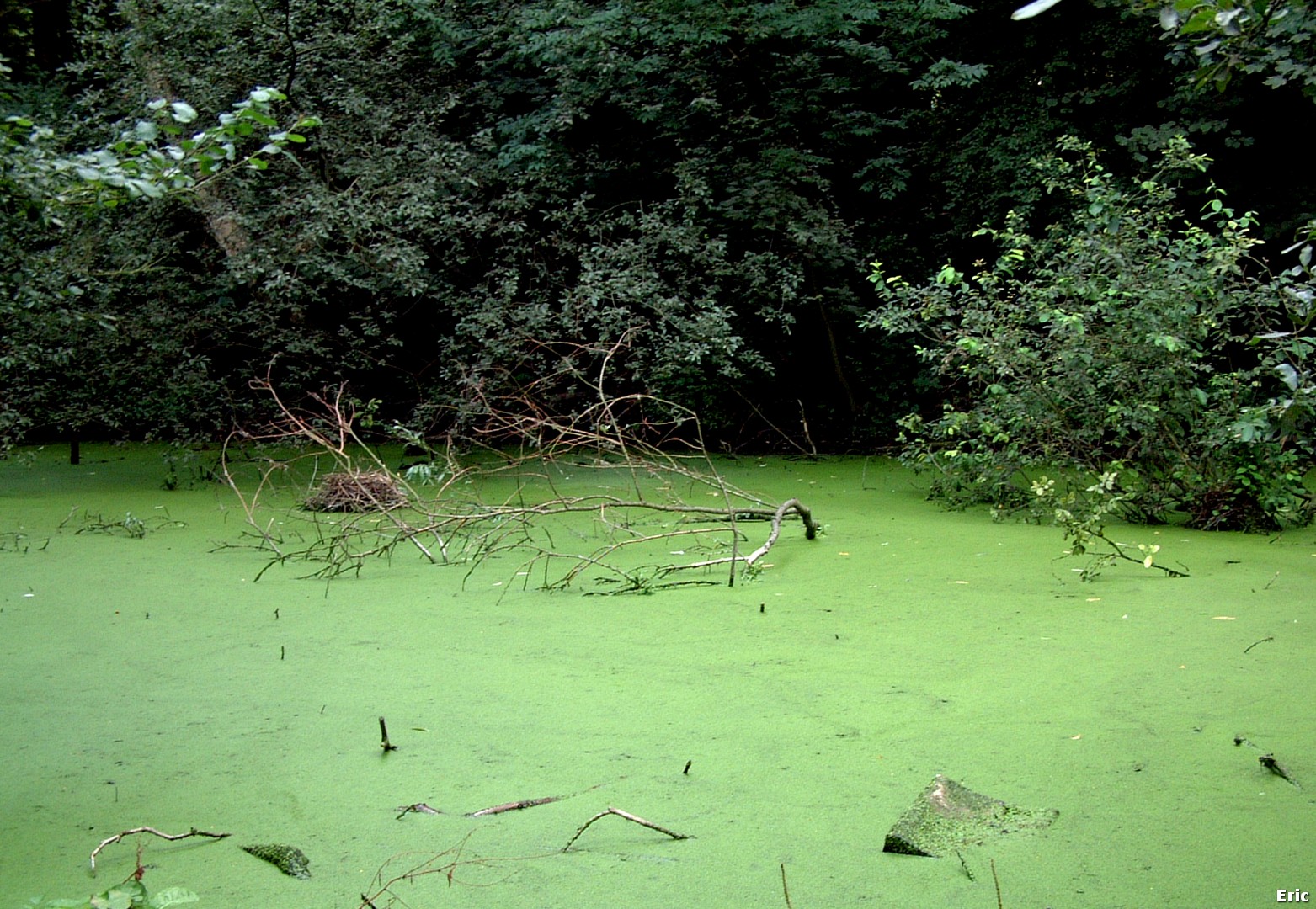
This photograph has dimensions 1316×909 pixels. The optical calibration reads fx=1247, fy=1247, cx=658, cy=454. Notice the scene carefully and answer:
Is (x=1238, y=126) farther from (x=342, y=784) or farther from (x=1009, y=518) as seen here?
(x=342, y=784)

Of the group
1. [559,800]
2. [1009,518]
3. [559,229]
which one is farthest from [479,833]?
[559,229]

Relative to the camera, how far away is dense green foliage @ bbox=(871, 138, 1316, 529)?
5223 mm

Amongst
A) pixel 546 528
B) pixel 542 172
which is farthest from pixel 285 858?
pixel 542 172

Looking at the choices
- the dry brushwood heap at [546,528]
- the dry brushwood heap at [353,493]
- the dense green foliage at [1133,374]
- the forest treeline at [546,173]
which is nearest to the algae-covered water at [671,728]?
the dry brushwood heap at [546,528]

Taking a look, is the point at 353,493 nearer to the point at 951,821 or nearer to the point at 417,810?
the point at 417,810

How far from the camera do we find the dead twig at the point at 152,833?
1989 millimetres

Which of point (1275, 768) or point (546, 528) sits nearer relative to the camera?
point (1275, 768)

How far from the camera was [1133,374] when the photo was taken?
5457mm

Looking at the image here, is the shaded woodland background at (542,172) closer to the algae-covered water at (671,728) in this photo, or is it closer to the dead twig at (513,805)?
the algae-covered water at (671,728)

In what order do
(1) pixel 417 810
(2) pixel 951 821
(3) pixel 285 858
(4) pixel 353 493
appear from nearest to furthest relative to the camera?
(3) pixel 285 858
(2) pixel 951 821
(1) pixel 417 810
(4) pixel 353 493

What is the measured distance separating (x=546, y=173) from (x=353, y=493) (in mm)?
2605

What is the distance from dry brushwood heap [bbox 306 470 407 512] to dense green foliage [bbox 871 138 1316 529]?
2.65 m

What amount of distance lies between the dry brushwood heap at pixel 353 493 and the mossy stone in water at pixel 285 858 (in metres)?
3.34

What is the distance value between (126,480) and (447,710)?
5.33 meters
